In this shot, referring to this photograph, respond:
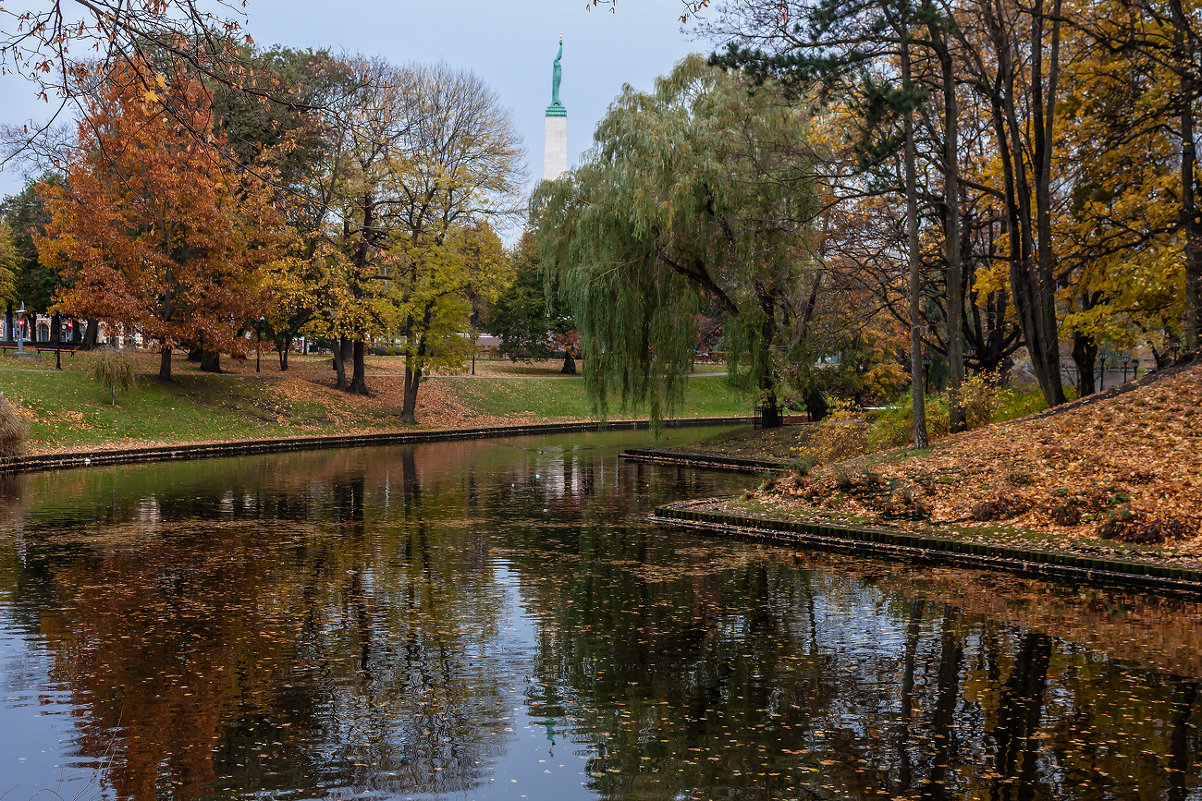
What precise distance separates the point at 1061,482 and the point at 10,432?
77.9 ft

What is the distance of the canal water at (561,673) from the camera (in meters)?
6.05

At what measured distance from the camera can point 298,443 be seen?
3328 centimetres

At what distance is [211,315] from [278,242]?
4.60 meters

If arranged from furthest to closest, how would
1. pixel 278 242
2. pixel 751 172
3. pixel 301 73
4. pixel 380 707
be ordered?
pixel 301 73 → pixel 278 242 → pixel 751 172 → pixel 380 707

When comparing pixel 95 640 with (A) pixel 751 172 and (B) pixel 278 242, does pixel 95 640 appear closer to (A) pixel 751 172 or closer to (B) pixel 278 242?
(A) pixel 751 172

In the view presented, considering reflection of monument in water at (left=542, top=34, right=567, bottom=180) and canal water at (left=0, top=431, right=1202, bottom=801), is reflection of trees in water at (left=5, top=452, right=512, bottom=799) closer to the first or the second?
canal water at (left=0, top=431, right=1202, bottom=801)

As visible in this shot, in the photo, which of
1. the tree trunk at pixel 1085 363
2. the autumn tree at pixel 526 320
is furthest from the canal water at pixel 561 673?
the autumn tree at pixel 526 320

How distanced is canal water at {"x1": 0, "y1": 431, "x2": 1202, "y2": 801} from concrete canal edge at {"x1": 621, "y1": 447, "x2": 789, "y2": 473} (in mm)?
11921

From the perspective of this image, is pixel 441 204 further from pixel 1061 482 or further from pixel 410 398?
pixel 1061 482

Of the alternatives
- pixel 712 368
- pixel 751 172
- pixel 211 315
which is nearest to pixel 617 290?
pixel 751 172

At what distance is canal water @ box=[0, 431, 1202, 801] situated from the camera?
19.9 ft

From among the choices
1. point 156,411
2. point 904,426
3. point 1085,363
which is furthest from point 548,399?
point 904,426

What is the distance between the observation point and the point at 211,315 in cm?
3494

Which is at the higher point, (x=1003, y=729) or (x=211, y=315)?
(x=211, y=315)
